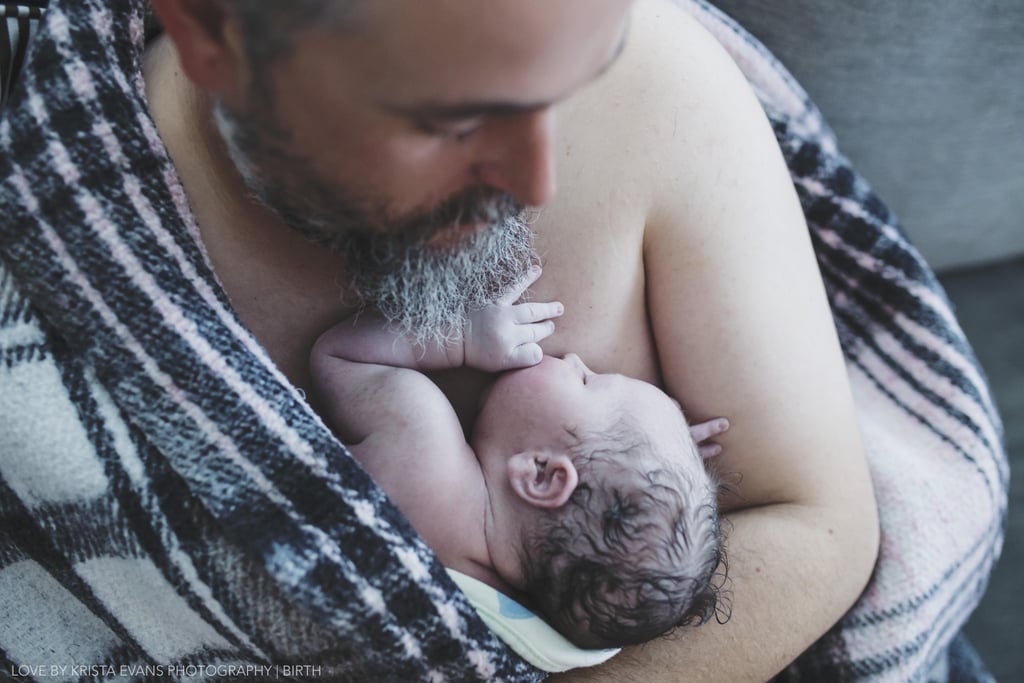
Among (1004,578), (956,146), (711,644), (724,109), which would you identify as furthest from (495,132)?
(1004,578)

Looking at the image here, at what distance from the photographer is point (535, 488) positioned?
2.79ft

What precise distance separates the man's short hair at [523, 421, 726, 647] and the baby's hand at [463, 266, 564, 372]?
0.37ft

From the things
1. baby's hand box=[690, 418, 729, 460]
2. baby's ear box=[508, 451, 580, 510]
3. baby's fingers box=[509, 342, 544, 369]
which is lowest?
baby's hand box=[690, 418, 729, 460]

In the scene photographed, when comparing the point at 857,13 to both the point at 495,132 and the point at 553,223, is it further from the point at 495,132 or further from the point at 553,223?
the point at 495,132

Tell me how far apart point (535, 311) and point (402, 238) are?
0.73ft

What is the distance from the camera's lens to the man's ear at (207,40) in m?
0.58

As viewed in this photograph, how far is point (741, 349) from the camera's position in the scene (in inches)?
36.9

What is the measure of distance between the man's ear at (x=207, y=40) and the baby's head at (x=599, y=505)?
41 centimetres

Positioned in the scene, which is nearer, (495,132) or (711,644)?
(495,132)

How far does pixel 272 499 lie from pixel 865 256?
2.56 ft

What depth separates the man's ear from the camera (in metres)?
0.58

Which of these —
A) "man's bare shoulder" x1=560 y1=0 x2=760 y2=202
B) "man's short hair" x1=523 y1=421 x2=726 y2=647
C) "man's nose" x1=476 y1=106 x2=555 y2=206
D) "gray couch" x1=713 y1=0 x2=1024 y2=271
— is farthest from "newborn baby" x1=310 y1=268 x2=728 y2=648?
"gray couch" x1=713 y1=0 x2=1024 y2=271

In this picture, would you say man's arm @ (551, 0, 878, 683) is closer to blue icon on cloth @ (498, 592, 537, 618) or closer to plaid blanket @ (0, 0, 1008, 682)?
blue icon on cloth @ (498, 592, 537, 618)

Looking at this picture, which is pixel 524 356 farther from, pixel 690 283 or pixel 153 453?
pixel 153 453
